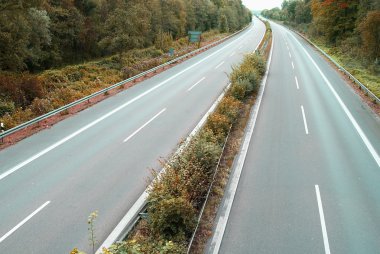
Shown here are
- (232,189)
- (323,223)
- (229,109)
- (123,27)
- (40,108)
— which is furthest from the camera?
(123,27)

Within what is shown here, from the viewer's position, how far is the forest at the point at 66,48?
21136 mm

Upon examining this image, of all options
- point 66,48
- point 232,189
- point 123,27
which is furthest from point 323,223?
point 66,48

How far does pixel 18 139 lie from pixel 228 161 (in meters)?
9.27

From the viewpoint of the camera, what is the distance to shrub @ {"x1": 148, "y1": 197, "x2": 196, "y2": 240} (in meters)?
8.50

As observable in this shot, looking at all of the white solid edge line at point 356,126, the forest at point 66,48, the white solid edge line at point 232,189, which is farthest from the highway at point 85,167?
the white solid edge line at point 356,126

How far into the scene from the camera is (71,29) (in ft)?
134

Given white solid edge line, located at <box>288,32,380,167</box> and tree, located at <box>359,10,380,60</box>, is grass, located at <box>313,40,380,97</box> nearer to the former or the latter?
tree, located at <box>359,10,380,60</box>

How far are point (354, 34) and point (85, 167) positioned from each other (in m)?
47.4

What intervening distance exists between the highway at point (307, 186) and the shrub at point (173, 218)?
0.81 metres

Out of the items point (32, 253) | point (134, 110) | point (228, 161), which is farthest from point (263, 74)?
point (32, 253)

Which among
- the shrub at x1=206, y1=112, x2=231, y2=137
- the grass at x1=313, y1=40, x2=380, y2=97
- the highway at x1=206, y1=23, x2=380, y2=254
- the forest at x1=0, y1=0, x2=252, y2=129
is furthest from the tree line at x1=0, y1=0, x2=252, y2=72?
the grass at x1=313, y1=40, x2=380, y2=97

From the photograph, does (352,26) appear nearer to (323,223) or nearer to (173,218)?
(323,223)

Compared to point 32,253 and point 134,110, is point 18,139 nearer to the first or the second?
point 134,110

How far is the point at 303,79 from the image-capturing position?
27734 mm
